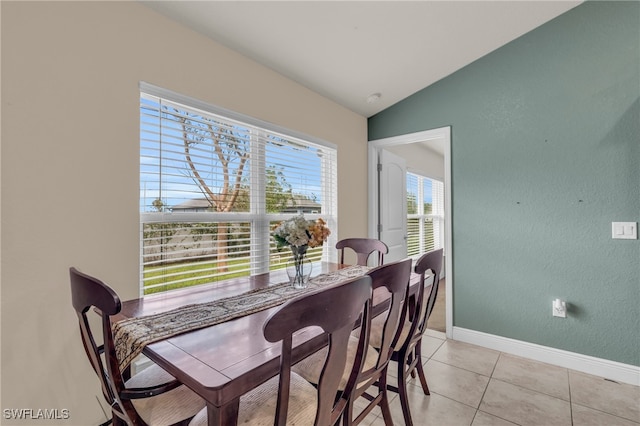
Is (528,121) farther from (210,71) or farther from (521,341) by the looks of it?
(210,71)

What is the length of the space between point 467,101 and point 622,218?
4.97ft

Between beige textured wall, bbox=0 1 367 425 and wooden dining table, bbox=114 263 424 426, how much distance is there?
0.39m

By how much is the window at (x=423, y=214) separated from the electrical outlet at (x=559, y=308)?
2141 millimetres

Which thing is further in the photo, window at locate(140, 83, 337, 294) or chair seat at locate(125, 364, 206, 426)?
window at locate(140, 83, 337, 294)

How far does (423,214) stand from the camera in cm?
501

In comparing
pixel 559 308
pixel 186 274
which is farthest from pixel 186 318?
pixel 559 308

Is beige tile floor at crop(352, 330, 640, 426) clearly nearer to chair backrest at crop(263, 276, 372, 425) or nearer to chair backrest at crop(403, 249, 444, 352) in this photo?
chair backrest at crop(403, 249, 444, 352)

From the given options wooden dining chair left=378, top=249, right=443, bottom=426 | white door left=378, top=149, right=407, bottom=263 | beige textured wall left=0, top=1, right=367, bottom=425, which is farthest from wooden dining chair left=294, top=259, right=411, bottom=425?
white door left=378, top=149, right=407, bottom=263

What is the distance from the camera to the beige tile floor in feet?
5.56

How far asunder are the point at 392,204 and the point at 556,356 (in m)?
2.10

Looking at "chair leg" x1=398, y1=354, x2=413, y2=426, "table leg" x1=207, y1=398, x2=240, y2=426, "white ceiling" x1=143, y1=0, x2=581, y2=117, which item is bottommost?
"chair leg" x1=398, y1=354, x2=413, y2=426

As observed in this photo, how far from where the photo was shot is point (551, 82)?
2.36m

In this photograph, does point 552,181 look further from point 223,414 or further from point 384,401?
point 223,414

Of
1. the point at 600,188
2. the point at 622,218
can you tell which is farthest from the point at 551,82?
the point at 622,218
